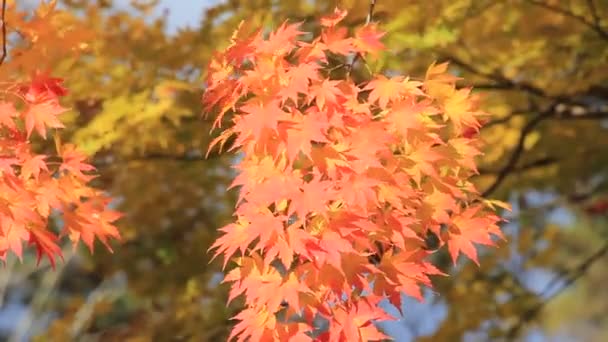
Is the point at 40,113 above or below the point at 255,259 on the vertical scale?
above

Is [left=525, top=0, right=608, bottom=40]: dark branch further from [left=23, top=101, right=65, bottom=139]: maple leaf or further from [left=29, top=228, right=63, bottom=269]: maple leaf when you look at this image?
[left=29, top=228, right=63, bottom=269]: maple leaf

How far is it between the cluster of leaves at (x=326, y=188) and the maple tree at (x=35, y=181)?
0.53 metres

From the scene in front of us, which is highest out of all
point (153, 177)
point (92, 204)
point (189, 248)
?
point (92, 204)

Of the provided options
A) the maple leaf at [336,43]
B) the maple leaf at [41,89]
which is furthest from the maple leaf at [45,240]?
the maple leaf at [336,43]

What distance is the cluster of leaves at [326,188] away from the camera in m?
2.26

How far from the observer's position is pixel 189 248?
20.0 ft

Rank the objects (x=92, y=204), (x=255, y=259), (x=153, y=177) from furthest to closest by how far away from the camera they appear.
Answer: (x=153, y=177) → (x=92, y=204) → (x=255, y=259)

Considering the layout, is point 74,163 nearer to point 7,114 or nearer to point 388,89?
point 7,114

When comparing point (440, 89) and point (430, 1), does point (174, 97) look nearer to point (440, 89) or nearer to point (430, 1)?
point (430, 1)

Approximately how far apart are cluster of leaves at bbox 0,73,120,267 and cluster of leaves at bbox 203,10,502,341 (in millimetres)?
532

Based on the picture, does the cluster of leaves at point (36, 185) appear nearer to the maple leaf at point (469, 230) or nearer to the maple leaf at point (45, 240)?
the maple leaf at point (45, 240)

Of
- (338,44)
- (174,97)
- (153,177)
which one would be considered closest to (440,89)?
(338,44)

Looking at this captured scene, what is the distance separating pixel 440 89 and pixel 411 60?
1.85m

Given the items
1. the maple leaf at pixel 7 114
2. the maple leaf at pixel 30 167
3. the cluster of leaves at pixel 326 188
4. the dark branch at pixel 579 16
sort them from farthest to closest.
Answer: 1. the dark branch at pixel 579 16
2. the maple leaf at pixel 30 167
3. the maple leaf at pixel 7 114
4. the cluster of leaves at pixel 326 188
